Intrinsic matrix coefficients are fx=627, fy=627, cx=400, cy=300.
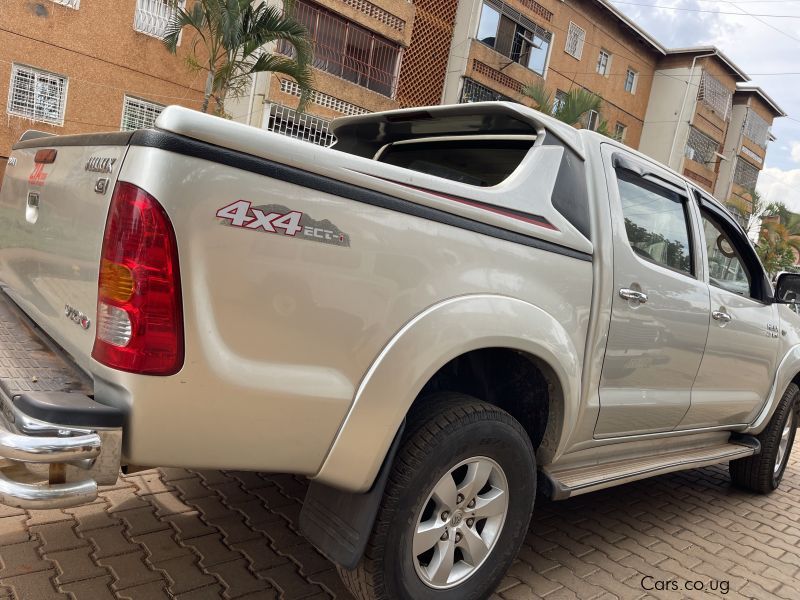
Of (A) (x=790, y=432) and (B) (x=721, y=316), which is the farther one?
(A) (x=790, y=432)

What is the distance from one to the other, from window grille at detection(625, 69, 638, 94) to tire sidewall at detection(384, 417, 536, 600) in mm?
29964

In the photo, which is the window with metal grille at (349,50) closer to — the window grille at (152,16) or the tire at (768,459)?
the window grille at (152,16)

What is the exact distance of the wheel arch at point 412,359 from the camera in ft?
6.38

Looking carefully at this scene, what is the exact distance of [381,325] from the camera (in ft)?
6.34

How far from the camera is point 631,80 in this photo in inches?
1152

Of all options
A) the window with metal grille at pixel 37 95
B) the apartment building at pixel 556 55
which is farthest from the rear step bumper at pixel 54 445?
the apartment building at pixel 556 55

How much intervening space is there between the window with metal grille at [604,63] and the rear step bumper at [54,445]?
28.5m

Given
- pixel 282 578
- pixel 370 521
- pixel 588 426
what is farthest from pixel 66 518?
pixel 588 426

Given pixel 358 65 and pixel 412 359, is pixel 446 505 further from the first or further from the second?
pixel 358 65

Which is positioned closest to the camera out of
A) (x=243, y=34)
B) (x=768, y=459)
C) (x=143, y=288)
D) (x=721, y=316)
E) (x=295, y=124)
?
(x=143, y=288)

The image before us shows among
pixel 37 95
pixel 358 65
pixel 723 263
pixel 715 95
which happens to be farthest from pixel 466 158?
pixel 715 95

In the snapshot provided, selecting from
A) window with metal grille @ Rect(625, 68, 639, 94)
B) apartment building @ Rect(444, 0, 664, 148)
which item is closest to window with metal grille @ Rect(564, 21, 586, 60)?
apartment building @ Rect(444, 0, 664, 148)

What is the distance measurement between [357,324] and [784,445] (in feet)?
14.6

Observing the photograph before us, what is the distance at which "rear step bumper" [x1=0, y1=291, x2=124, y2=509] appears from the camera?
1.52 metres
